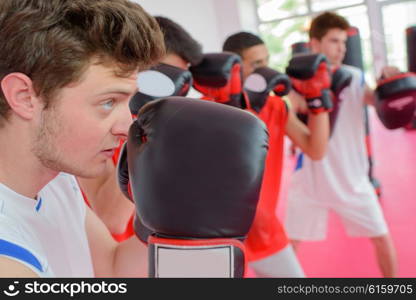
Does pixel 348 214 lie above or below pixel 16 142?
below

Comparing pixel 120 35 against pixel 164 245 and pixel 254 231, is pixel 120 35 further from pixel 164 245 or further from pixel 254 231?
pixel 254 231

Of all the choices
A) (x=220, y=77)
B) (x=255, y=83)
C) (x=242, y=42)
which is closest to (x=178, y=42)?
(x=220, y=77)

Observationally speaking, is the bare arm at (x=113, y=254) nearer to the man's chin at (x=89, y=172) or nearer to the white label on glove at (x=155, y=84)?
the man's chin at (x=89, y=172)

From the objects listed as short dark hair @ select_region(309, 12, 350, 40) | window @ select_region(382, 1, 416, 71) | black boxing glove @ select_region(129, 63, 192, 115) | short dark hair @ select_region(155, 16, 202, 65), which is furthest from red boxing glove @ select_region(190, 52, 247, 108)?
window @ select_region(382, 1, 416, 71)

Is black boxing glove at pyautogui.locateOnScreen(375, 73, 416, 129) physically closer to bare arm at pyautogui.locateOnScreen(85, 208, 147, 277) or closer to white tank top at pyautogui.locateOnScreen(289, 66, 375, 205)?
white tank top at pyautogui.locateOnScreen(289, 66, 375, 205)

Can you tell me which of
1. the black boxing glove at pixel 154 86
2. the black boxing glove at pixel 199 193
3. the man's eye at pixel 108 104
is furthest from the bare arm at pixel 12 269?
the black boxing glove at pixel 154 86

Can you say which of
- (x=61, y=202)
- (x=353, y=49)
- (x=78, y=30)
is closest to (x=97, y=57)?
(x=78, y=30)

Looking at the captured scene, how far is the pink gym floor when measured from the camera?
2283mm

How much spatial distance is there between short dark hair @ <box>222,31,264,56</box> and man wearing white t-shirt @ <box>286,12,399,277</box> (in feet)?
1.89

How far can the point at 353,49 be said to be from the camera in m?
3.91

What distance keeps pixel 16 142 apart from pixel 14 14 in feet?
0.72

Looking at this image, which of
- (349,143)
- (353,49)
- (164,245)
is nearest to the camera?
(164,245)

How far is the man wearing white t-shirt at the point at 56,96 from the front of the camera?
0.72 metres

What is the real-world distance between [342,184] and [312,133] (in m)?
0.41
